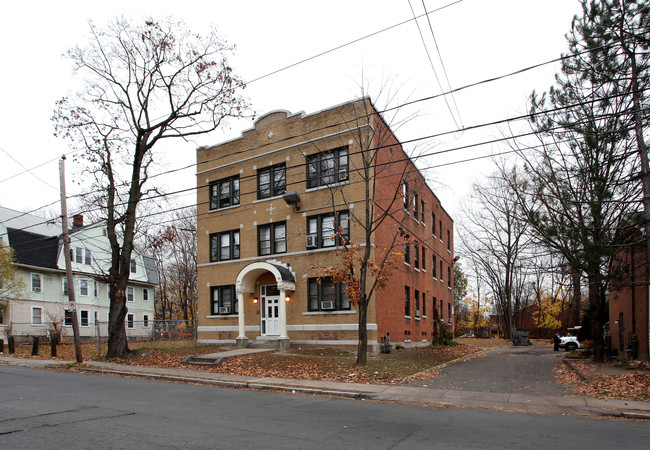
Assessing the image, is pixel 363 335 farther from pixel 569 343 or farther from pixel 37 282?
pixel 37 282

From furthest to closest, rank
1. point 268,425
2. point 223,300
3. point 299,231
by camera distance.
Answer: point 223,300
point 299,231
point 268,425

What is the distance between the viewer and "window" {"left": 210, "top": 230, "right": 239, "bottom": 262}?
26.1 m

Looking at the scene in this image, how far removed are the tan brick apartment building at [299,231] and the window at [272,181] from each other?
6 cm

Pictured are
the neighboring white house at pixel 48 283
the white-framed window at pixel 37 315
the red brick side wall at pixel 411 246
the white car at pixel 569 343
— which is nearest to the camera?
the red brick side wall at pixel 411 246

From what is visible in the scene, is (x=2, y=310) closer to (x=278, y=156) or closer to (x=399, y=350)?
(x=278, y=156)

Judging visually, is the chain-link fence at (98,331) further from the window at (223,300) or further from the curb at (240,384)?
the curb at (240,384)

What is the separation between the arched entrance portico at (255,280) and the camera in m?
22.4

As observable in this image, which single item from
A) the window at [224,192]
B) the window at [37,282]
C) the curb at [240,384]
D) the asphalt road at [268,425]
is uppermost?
the window at [224,192]

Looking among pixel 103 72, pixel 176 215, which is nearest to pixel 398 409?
pixel 103 72

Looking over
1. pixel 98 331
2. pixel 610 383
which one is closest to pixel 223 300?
pixel 98 331

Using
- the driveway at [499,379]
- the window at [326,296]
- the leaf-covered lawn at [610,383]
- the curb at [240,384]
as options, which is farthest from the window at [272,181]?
the leaf-covered lawn at [610,383]

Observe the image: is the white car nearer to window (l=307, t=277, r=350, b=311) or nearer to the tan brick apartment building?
the tan brick apartment building

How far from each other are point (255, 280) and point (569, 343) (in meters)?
21.9

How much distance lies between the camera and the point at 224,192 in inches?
1057
